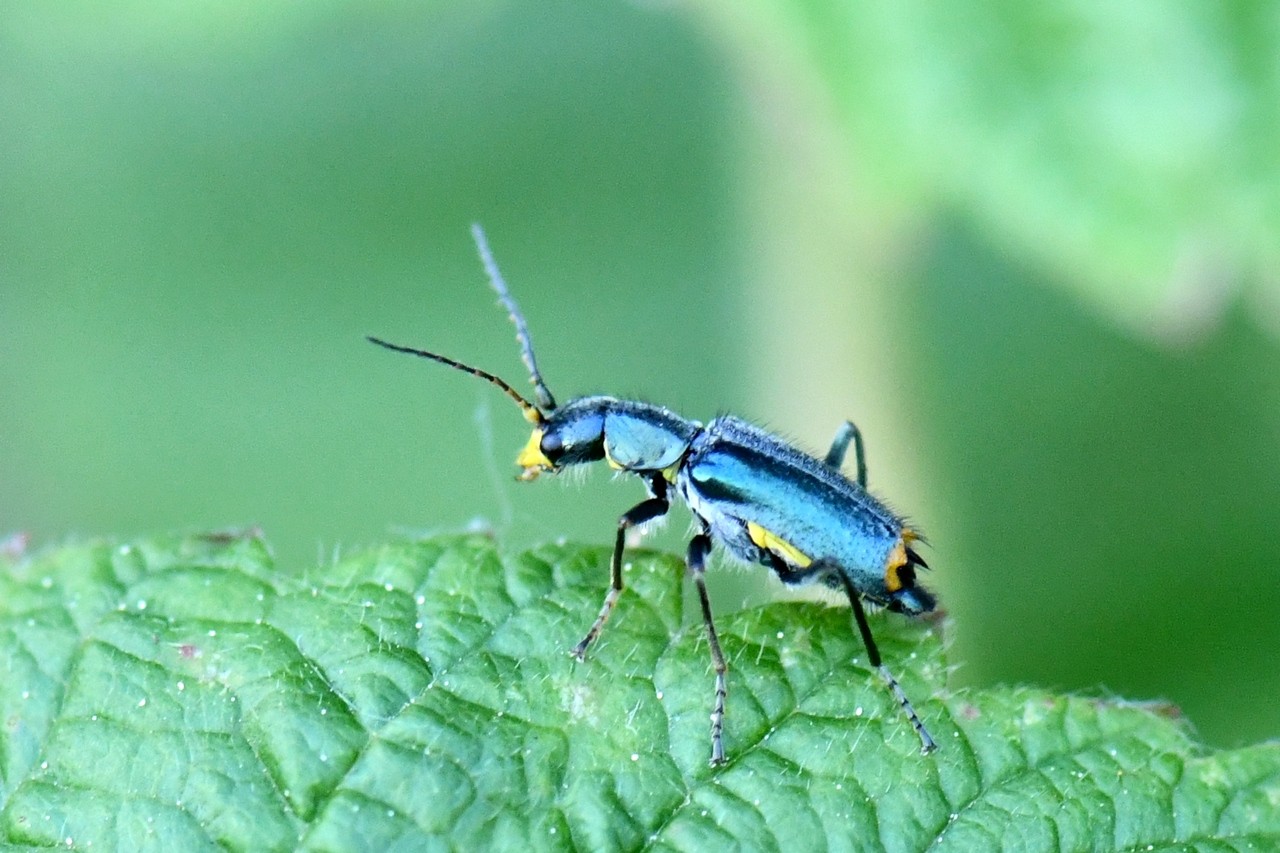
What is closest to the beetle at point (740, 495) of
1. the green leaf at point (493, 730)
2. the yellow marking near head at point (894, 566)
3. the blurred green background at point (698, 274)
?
the yellow marking near head at point (894, 566)

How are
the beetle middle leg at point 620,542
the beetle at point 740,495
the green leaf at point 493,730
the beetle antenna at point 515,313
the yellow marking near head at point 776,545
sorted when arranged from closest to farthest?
the green leaf at point 493,730, the beetle middle leg at point 620,542, the beetle at point 740,495, the yellow marking near head at point 776,545, the beetle antenna at point 515,313

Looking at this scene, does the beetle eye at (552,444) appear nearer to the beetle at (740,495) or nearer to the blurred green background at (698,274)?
the beetle at (740,495)

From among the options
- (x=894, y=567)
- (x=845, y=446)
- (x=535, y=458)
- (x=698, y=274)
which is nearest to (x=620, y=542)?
(x=894, y=567)

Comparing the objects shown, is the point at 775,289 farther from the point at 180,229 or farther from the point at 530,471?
the point at 180,229

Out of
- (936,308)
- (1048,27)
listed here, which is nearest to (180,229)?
(936,308)

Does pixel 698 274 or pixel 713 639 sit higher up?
pixel 698 274

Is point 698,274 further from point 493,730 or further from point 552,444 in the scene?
point 493,730
